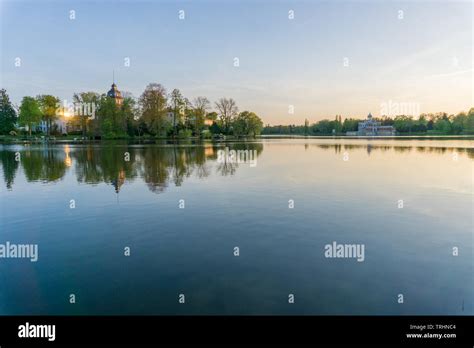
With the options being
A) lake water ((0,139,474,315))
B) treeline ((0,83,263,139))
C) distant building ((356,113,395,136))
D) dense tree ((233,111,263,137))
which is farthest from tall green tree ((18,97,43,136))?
distant building ((356,113,395,136))

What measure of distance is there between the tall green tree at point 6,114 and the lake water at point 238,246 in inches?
4456

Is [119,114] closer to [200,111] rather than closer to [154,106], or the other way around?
[154,106]

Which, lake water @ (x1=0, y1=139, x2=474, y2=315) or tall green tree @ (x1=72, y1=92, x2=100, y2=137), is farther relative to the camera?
tall green tree @ (x1=72, y1=92, x2=100, y2=137)

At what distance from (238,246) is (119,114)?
333 feet

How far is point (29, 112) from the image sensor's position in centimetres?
10344

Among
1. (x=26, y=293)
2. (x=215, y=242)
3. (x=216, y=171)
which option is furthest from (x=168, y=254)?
(x=216, y=171)

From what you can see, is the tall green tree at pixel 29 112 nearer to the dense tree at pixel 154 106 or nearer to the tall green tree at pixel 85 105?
the tall green tree at pixel 85 105

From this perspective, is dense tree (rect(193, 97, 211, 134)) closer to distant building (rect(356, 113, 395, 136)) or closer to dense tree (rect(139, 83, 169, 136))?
dense tree (rect(139, 83, 169, 136))

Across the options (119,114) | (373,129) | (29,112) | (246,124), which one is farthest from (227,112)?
(373,129)

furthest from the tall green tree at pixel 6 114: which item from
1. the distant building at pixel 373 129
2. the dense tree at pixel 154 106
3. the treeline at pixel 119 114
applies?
the distant building at pixel 373 129

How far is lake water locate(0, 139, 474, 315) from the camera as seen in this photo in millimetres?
8188

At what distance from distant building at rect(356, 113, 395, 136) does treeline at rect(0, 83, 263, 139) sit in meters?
118

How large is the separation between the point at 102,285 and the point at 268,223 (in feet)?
25.0
